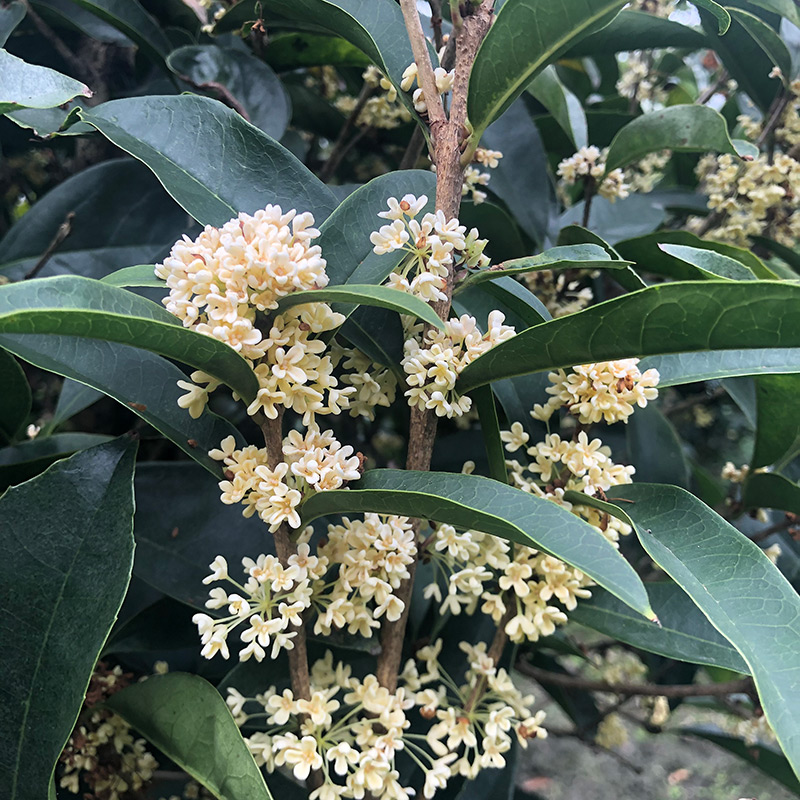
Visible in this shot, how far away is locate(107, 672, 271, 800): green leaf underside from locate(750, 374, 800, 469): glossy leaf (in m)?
0.67

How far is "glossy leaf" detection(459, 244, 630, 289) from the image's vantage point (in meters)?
0.54

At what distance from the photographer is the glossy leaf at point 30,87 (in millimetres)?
530

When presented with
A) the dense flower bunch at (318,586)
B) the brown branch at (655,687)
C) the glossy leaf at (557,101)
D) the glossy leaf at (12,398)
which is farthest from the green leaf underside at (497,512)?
the glossy leaf at (557,101)

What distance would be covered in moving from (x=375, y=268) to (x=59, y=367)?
259mm

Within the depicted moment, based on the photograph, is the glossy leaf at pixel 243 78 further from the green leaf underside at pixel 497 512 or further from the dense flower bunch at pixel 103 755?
the dense flower bunch at pixel 103 755

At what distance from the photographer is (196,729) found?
22.9 inches

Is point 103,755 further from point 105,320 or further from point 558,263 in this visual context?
point 558,263

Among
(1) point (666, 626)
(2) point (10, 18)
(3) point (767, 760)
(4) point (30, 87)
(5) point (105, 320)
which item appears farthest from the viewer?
(3) point (767, 760)

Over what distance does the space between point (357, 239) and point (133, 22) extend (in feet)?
2.07

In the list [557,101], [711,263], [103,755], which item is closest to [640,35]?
[557,101]

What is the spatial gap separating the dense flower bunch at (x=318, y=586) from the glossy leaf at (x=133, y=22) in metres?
0.75

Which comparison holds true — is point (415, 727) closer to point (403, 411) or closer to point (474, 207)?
point (403, 411)

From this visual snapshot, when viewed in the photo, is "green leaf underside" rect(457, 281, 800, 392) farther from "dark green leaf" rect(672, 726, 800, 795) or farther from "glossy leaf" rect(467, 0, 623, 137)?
"dark green leaf" rect(672, 726, 800, 795)

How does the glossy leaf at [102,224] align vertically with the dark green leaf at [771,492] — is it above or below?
above
